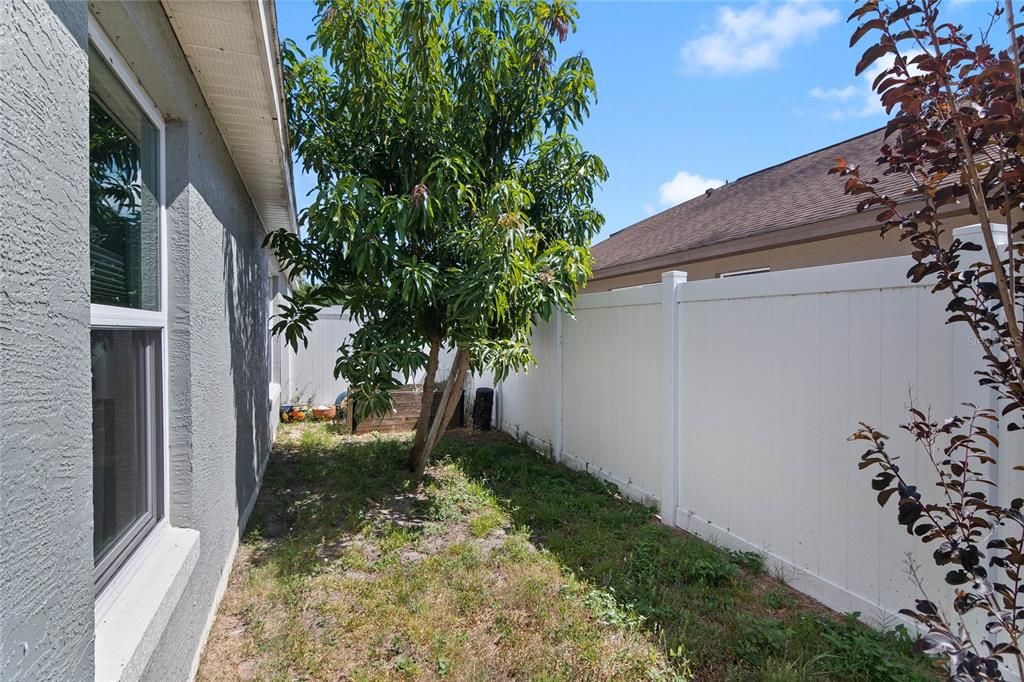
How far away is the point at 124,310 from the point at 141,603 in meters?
1.06

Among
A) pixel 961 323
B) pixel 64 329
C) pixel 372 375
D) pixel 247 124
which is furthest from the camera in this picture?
pixel 372 375

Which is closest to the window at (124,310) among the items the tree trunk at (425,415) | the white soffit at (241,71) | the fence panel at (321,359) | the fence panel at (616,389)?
the white soffit at (241,71)

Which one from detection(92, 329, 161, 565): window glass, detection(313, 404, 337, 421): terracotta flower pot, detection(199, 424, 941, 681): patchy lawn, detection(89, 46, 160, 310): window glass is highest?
detection(89, 46, 160, 310): window glass

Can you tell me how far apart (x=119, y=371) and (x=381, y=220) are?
2.69 metres

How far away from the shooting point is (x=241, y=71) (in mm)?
2889

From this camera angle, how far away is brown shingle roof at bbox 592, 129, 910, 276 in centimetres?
618

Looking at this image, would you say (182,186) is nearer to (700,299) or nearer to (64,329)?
(64,329)

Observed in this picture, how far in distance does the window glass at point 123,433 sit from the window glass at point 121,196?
177 mm

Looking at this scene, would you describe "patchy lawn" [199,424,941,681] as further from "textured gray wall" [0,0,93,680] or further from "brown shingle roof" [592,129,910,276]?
"brown shingle roof" [592,129,910,276]

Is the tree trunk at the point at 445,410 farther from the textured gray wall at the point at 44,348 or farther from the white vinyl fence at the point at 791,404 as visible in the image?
the textured gray wall at the point at 44,348

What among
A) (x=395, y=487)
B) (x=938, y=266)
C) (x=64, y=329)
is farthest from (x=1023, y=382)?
(x=395, y=487)

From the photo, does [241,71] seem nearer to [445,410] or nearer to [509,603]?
[509,603]

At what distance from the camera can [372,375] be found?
4.58 meters

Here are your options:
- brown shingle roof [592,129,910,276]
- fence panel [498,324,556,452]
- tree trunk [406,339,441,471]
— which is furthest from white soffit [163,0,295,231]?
brown shingle roof [592,129,910,276]
